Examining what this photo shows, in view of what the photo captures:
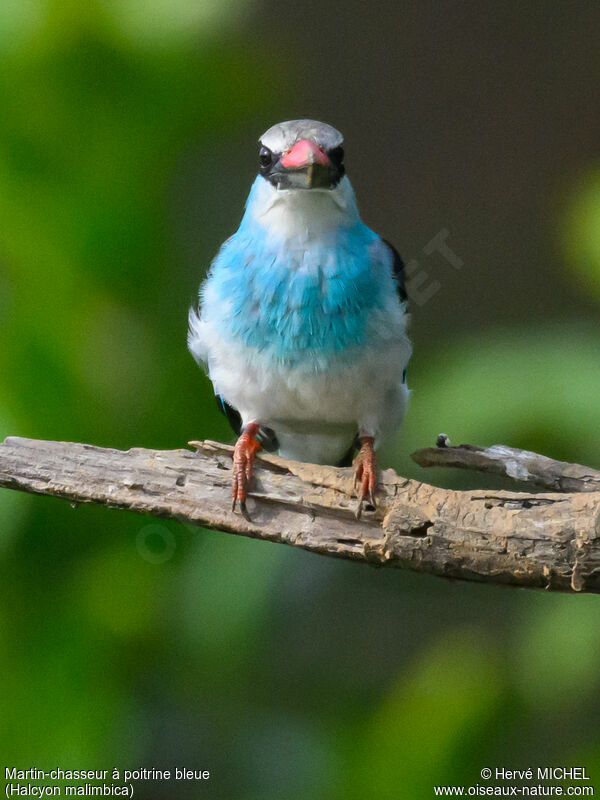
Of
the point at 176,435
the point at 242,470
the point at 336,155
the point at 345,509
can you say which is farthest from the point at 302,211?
the point at 176,435

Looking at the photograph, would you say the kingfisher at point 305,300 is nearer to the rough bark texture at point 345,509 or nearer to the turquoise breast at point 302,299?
the turquoise breast at point 302,299

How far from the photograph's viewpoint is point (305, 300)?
7.97 ft

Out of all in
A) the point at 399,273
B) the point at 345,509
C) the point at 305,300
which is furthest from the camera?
the point at 399,273

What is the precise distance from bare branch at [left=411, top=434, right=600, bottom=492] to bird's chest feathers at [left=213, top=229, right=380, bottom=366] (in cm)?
37

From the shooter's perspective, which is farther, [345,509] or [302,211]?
[302,211]

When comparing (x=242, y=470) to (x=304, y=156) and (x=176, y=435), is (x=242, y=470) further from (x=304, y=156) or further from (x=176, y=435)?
(x=176, y=435)

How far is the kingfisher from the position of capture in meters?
2.43

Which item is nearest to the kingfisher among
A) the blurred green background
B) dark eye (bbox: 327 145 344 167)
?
dark eye (bbox: 327 145 344 167)

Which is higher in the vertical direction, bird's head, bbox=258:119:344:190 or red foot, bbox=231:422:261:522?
bird's head, bbox=258:119:344:190

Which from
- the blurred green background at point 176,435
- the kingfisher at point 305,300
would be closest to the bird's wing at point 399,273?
the kingfisher at point 305,300

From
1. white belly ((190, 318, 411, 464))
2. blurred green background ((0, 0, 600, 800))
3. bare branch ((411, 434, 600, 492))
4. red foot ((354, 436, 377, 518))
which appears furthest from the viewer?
blurred green background ((0, 0, 600, 800))

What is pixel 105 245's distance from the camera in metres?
3.31

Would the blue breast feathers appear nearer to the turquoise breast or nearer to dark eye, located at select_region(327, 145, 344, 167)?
the turquoise breast

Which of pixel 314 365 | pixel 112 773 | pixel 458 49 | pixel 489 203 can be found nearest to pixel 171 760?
pixel 112 773
